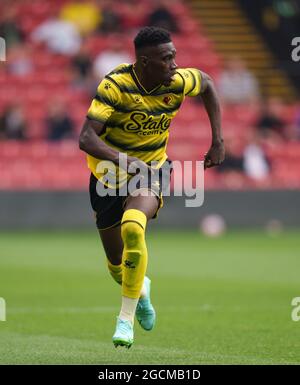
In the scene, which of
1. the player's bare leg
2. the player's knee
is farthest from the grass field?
the player's knee

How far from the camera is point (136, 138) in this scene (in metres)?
8.35

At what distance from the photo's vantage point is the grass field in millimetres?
7961

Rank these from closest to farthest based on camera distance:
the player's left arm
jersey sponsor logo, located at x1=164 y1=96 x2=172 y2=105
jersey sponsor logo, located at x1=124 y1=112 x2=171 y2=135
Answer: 1. jersey sponsor logo, located at x1=124 y1=112 x2=171 y2=135
2. jersey sponsor logo, located at x1=164 y1=96 x2=172 y2=105
3. the player's left arm

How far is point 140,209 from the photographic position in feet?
26.0

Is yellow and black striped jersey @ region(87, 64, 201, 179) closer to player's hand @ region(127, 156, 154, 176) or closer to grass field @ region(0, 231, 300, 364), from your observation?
player's hand @ region(127, 156, 154, 176)

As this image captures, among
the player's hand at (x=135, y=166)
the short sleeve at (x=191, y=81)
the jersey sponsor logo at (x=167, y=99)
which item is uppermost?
the short sleeve at (x=191, y=81)

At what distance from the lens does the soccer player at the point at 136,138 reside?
786 centimetres

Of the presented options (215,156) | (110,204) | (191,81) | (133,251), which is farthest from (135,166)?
(191,81)

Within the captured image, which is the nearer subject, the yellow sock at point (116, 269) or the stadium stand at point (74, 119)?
the yellow sock at point (116, 269)

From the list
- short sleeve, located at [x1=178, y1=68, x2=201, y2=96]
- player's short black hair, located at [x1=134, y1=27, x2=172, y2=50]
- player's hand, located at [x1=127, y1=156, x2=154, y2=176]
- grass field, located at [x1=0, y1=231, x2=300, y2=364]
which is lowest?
grass field, located at [x1=0, y1=231, x2=300, y2=364]

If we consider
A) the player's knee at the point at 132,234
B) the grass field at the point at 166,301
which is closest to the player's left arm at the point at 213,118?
the player's knee at the point at 132,234

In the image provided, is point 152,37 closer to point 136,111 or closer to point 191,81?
point 136,111

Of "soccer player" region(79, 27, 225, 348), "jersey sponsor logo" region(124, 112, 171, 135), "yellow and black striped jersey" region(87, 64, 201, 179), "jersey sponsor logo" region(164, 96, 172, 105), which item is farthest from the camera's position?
"jersey sponsor logo" region(164, 96, 172, 105)

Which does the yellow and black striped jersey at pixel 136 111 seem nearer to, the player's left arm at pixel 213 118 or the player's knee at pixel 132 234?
the player's left arm at pixel 213 118
